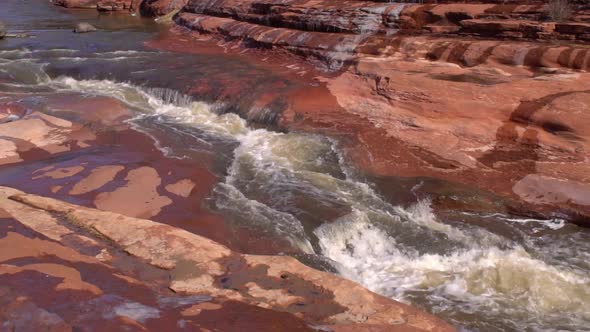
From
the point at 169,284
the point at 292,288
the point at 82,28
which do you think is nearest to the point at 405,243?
the point at 292,288

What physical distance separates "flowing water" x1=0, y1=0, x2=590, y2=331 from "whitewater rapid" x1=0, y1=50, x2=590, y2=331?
0.01 m

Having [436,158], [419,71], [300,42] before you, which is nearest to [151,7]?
[300,42]

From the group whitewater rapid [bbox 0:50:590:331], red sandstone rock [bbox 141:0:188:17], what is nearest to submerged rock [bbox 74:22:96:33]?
red sandstone rock [bbox 141:0:188:17]

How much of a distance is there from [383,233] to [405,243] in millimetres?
257

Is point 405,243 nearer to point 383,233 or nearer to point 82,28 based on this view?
point 383,233

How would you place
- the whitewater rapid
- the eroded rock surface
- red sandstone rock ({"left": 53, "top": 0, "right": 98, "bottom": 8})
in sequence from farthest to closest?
red sandstone rock ({"left": 53, "top": 0, "right": 98, "bottom": 8}) < the whitewater rapid < the eroded rock surface

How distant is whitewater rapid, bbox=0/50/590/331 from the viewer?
4.25m

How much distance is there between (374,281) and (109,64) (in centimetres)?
943

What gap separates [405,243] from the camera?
5207mm

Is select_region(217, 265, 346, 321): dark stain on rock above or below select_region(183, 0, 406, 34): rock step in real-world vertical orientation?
below

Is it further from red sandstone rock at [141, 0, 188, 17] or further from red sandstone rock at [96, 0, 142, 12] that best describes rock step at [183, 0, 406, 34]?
red sandstone rock at [96, 0, 142, 12]

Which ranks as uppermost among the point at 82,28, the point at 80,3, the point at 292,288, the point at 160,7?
the point at 160,7

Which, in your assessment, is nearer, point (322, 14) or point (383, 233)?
point (383, 233)

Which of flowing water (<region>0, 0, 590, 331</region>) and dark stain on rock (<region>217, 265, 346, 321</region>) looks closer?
dark stain on rock (<region>217, 265, 346, 321</region>)
